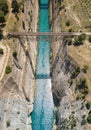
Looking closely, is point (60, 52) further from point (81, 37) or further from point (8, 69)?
point (8, 69)

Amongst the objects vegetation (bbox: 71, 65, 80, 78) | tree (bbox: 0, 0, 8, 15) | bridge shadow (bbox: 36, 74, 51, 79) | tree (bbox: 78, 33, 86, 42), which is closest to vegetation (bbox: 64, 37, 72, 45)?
tree (bbox: 78, 33, 86, 42)

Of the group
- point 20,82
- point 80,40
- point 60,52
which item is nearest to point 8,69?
point 20,82

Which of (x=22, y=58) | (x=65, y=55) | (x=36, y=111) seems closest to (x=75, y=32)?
(x=65, y=55)

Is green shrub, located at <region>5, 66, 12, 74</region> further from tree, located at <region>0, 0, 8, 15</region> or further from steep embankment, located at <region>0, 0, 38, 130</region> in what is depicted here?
tree, located at <region>0, 0, 8, 15</region>

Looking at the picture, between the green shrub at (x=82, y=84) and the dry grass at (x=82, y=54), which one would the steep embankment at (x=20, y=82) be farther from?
the green shrub at (x=82, y=84)

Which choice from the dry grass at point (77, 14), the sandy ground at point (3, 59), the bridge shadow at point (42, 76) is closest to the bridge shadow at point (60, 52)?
the bridge shadow at point (42, 76)

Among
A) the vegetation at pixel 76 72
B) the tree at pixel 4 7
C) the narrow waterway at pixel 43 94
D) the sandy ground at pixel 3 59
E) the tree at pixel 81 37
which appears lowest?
the narrow waterway at pixel 43 94
